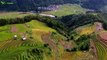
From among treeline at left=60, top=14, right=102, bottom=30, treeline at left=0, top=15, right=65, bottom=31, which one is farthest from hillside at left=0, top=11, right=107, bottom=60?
treeline at left=60, top=14, right=102, bottom=30

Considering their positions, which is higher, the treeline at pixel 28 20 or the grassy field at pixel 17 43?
the grassy field at pixel 17 43

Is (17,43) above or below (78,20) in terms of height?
above

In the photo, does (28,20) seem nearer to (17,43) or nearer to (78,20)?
(78,20)

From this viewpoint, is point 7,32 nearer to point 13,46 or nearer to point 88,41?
point 13,46

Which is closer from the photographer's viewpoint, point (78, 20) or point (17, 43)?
point (17, 43)

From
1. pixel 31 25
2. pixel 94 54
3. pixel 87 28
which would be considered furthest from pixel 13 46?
pixel 87 28

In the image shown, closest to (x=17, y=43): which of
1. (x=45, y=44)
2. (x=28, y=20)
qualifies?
(x=45, y=44)

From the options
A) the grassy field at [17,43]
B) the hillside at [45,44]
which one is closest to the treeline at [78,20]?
the hillside at [45,44]

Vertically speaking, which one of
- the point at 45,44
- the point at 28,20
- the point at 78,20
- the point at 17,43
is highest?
Answer: the point at 45,44

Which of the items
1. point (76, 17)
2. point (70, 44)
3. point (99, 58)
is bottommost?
point (76, 17)

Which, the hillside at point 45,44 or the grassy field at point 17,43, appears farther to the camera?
the hillside at point 45,44

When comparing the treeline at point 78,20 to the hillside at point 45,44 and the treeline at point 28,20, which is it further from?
the treeline at point 28,20
